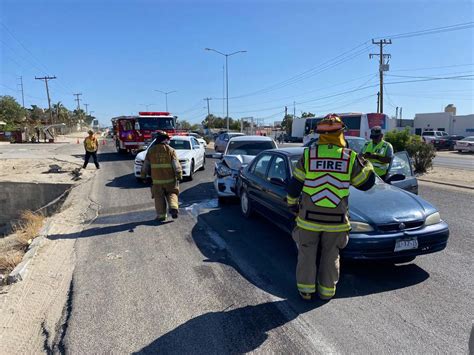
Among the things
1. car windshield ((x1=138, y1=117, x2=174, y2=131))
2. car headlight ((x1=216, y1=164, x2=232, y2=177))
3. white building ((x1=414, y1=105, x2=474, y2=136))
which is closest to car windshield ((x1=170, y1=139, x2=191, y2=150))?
car headlight ((x1=216, y1=164, x2=232, y2=177))

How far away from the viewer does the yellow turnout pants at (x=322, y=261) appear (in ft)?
12.5

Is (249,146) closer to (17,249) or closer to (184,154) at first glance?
(184,154)

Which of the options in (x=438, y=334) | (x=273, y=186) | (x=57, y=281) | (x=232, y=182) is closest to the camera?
(x=438, y=334)

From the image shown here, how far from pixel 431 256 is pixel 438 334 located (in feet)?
6.90

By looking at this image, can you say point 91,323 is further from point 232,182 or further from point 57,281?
point 232,182

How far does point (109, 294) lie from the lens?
4152 millimetres

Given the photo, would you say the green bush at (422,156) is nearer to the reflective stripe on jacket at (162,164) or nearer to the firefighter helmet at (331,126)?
the reflective stripe on jacket at (162,164)

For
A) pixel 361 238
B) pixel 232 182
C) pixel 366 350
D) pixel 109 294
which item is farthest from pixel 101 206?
pixel 366 350

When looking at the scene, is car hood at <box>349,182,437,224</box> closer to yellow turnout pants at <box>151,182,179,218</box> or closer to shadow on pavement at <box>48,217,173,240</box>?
yellow turnout pants at <box>151,182,179,218</box>

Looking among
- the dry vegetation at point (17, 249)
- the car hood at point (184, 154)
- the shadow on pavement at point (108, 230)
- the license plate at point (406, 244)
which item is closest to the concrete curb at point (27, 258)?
the dry vegetation at point (17, 249)

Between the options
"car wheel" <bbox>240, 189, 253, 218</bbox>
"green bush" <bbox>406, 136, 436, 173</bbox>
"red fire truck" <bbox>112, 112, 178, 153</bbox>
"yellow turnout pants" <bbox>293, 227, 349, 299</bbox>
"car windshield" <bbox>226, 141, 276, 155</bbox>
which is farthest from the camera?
"red fire truck" <bbox>112, 112, 178, 153</bbox>

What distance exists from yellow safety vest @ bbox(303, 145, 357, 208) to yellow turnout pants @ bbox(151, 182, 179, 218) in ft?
13.7

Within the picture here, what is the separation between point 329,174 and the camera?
3703 millimetres

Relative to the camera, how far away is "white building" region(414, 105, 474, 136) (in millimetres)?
53438
